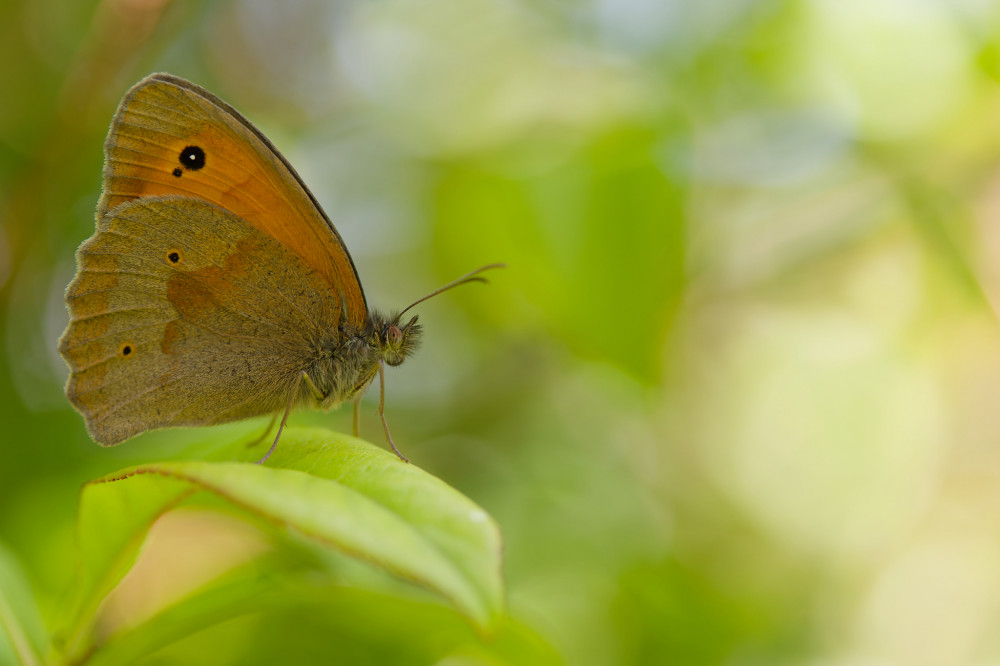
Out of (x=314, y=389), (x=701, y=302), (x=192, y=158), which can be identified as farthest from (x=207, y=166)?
(x=701, y=302)

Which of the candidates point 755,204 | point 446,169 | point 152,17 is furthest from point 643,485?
point 152,17

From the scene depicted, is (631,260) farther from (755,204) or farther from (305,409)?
(305,409)

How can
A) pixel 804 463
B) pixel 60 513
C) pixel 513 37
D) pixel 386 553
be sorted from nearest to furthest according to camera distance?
pixel 386 553 < pixel 60 513 < pixel 804 463 < pixel 513 37

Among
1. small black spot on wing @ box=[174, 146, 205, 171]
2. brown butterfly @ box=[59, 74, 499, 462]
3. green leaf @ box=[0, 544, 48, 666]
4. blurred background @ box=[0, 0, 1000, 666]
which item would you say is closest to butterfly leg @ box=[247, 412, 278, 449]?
brown butterfly @ box=[59, 74, 499, 462]

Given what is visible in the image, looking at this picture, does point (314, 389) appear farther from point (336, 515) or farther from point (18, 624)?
point (336, 515)

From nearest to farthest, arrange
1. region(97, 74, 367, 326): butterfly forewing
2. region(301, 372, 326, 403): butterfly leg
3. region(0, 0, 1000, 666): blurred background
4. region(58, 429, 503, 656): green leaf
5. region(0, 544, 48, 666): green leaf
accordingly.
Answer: region(58, 429, 503, 656): green leaf, region(0, 544, 48, 666): green leaf, region(97, 74, 367, 326): butterfly forewing, region(301, 372, 326, 403): butterfly leg, region(0, 0, 1000, 666): blurred background

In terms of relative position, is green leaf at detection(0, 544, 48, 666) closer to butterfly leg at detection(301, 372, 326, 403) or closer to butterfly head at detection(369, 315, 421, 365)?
butterfly leg at detection(301, 372, 326, 403)
